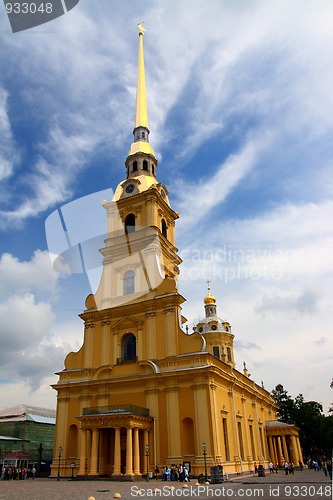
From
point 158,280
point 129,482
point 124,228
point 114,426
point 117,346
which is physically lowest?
point 129,482

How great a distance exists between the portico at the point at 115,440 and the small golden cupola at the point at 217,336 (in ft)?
83.9

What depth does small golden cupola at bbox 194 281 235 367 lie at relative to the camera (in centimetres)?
5278

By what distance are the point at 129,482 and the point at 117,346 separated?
10.9m

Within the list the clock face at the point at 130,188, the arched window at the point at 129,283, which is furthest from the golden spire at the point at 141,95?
the arched window at the point at 129,283

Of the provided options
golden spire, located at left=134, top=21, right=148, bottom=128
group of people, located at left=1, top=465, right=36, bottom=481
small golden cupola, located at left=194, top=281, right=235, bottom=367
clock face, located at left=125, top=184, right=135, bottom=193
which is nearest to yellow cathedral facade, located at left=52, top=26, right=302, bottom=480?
clock face, located at left=125, top=184, right=135, bottom=193

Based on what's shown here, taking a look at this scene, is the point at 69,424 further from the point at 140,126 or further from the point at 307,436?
the point at 307,436

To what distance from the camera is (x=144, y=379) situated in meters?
29.3

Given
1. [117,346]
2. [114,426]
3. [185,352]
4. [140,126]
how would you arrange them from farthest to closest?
[140,126] → [117,346] → [185,352] → [114,426]

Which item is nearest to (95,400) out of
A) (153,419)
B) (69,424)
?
(69,424)

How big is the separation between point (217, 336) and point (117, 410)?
28.9 metres

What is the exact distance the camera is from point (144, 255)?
3500 cm

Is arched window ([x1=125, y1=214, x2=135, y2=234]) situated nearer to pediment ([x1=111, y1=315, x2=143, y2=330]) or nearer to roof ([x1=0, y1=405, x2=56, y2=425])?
pediment ([x1=111, y1=315, x2=143, y2=330])

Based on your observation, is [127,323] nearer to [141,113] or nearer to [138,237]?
[138,237]

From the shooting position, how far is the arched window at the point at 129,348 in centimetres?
3179
